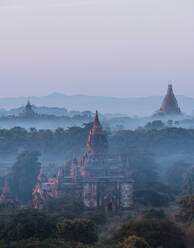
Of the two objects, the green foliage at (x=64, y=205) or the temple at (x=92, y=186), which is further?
the temple at (x=92, y=186)

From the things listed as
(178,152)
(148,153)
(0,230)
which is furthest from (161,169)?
(0,230)

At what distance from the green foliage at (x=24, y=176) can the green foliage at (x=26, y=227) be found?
77.6 feet

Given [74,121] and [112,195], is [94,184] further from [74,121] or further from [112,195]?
[74,121]

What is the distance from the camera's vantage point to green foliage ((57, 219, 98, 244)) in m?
30.8

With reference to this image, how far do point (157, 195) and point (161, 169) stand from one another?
947 inches

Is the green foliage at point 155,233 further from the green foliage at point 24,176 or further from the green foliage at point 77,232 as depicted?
the green foliage at point 24,176

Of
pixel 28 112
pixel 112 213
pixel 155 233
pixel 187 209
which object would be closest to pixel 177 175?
pixel 112 213

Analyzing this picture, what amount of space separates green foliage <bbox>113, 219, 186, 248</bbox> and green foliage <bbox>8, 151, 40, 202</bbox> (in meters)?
27.2

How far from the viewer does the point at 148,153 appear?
2992 inches

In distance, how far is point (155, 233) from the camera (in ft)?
95.2

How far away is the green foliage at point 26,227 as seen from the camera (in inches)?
1203

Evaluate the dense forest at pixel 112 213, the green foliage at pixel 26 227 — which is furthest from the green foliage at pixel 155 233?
the green foliage at pixel 26 227

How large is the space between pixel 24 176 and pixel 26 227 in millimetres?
28937

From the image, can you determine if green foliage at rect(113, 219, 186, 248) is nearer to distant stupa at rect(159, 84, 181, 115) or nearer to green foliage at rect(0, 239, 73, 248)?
green foliage at rect(0, 239, 73, 248)
